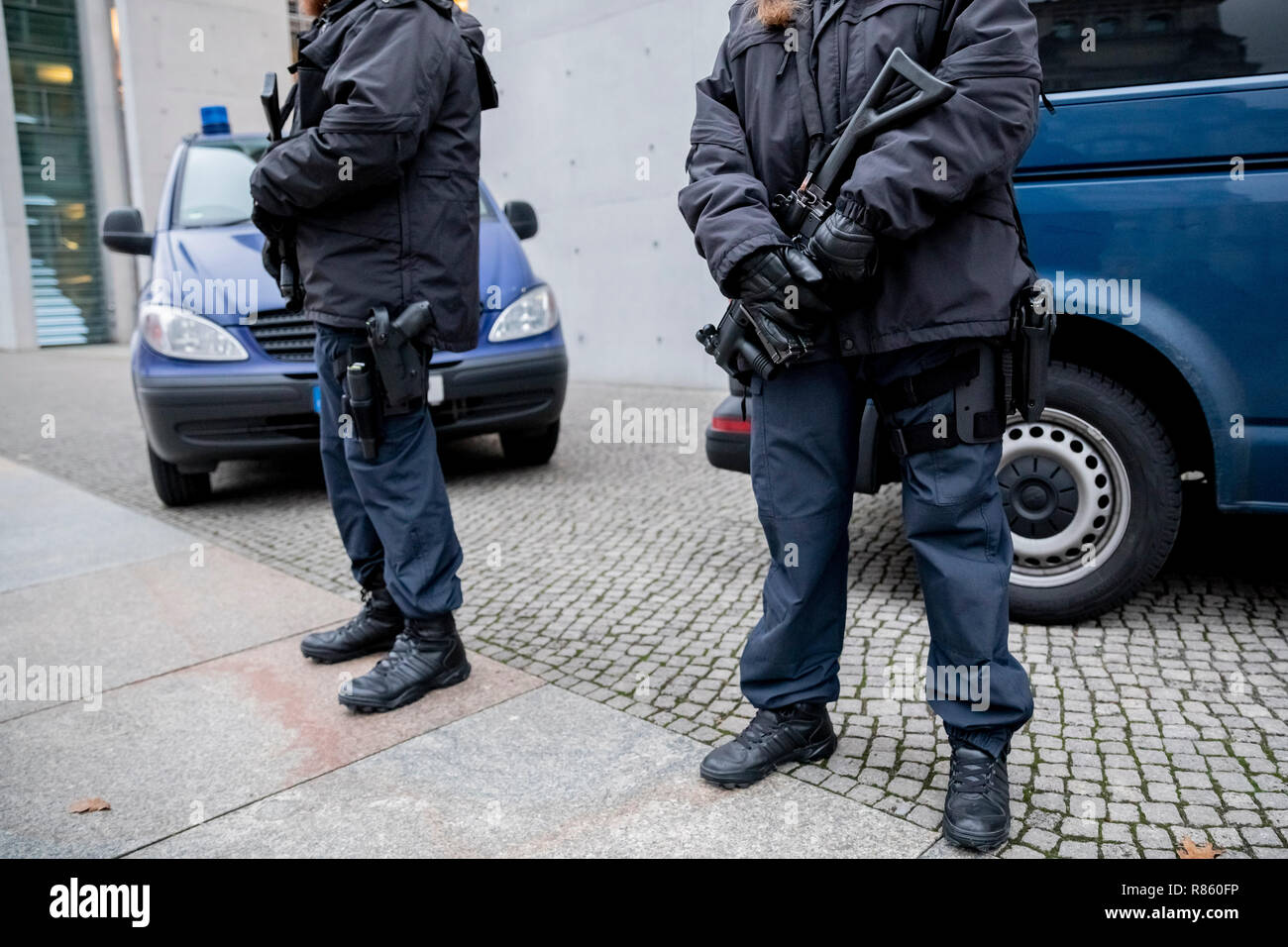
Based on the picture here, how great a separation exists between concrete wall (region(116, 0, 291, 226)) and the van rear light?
15.1 m

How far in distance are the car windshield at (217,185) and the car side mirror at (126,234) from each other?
200 millimetres

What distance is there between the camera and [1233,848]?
2.15 m

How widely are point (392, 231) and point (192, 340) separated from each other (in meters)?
2.65

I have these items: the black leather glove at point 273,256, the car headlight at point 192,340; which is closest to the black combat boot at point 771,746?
the black leather glove at point 273,256

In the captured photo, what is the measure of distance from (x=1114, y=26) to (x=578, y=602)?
2425 millimetres

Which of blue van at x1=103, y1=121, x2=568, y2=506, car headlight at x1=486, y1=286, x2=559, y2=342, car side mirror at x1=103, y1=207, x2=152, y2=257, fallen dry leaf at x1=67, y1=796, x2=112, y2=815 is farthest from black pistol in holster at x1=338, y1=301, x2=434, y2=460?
car side mirror at x1=103, y1=207, x2=152, y2=257

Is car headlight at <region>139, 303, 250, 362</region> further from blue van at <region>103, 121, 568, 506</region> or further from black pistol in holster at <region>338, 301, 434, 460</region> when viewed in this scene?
black pistol in holster at <region>338, 301, 434, 460</region>

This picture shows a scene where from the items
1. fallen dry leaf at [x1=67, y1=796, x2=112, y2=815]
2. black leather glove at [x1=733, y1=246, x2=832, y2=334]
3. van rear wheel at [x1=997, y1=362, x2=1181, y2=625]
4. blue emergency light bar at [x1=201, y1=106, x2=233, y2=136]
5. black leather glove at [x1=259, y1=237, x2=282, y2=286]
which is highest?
blue emergency light bar at [x1=201, y1=106, x2=233, y2=136]

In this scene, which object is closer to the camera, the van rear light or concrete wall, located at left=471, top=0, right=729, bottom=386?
the van rear light

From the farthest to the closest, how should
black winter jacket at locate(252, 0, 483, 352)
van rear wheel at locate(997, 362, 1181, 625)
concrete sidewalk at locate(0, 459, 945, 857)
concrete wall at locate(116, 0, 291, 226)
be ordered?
concrete wall at locate(116, 0, 291, 226), van rear wheel at locate(997, 362, 1181, 625), black winter jacket at locate(252, 0, 483, 352), concrete sidewalk at locate(0, 459, 945, 857)

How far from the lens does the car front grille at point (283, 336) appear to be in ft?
16.9

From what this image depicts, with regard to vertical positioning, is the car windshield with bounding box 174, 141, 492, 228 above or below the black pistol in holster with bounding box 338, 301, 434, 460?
above

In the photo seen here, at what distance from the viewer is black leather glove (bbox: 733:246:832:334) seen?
2.12 m
